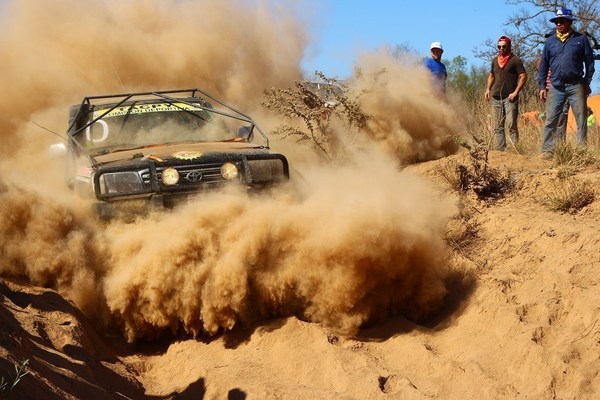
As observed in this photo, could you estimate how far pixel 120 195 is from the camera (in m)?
6.61

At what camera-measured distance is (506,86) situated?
10.7 m

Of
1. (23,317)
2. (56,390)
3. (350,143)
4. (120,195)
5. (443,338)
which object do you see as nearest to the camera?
(56,390)

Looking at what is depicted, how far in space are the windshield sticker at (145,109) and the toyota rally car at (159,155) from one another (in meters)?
0.01

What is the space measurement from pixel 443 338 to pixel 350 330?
2.38ft

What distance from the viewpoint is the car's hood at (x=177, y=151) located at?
7047mm

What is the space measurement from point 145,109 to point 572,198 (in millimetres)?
4541

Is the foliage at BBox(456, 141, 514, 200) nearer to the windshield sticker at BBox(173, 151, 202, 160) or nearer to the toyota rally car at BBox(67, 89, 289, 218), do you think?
the toyota rally car at BBox(67, 89, 289, 218)

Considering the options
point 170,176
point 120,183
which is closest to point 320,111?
point 170,176

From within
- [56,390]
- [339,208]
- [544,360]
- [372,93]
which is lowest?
[544,360]

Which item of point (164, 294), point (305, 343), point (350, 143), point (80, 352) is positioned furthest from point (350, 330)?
point (350, 143)

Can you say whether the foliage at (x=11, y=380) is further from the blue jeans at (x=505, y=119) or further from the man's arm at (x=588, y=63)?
the blue jeans at (x=505, y=119)

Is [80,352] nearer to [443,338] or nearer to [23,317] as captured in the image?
[23,317]

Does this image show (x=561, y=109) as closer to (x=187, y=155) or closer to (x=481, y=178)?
(x=481, y=178)

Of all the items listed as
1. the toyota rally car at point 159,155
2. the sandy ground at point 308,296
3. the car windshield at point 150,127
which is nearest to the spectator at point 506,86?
the sandy ground at point 308,296
